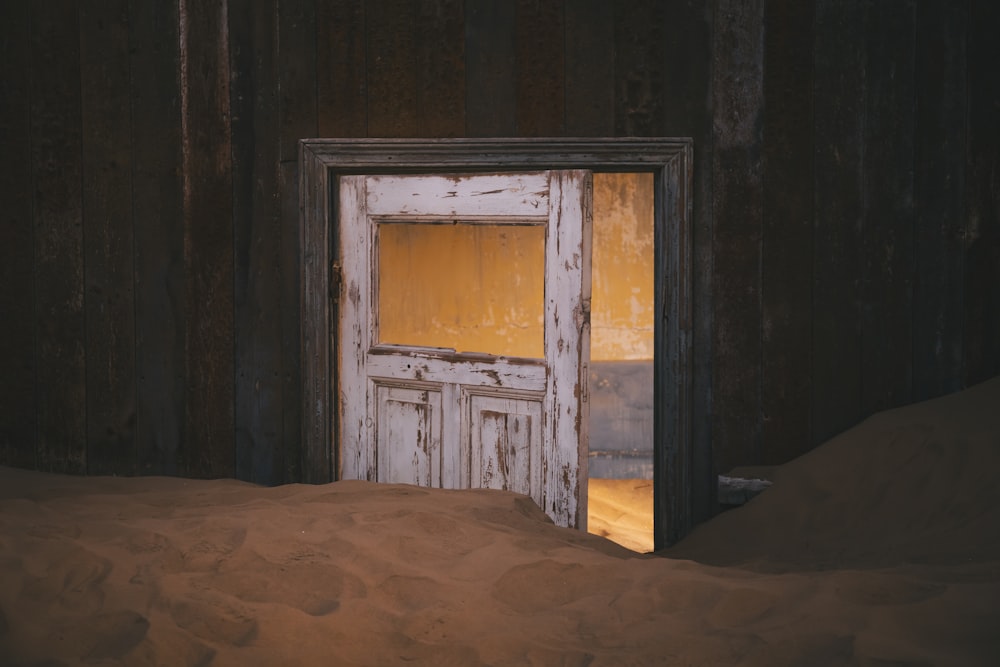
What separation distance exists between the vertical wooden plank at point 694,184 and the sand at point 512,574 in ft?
1.85

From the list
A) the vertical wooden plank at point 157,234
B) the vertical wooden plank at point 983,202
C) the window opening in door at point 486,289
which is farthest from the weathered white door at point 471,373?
the window opening in door at point 486,289

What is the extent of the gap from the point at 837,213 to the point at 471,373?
1.82m

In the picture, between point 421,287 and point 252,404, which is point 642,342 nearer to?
point 421,287

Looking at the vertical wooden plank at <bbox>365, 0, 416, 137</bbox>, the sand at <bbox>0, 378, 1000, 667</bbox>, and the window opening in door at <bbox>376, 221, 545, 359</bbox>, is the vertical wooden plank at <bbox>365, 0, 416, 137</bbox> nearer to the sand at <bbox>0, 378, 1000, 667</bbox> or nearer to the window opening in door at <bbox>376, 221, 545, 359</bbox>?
the sand at <bbox>0, 378, 1000, 667</bbox>

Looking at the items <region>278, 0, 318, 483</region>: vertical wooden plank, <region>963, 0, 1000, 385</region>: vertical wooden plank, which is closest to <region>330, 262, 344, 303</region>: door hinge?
<region>278, 0, 318, 483</region>: vertical wooden plank

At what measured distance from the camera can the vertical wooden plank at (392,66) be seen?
4.25m

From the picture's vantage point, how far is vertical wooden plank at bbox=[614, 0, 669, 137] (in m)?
4.14

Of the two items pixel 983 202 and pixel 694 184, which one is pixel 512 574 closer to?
pixel 694 184

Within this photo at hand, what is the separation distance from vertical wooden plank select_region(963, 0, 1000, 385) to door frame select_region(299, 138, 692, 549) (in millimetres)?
1241

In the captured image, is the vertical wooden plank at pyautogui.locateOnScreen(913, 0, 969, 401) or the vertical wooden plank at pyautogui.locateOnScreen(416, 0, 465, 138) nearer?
the vertical wooden plank at pyautogui.locateOnScreen(913, 0, 969, 401)

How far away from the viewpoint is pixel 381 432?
4.45 meters

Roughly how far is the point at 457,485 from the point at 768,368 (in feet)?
5.06

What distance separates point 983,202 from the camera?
4.07 m

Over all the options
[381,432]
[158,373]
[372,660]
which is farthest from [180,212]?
[372,660]
